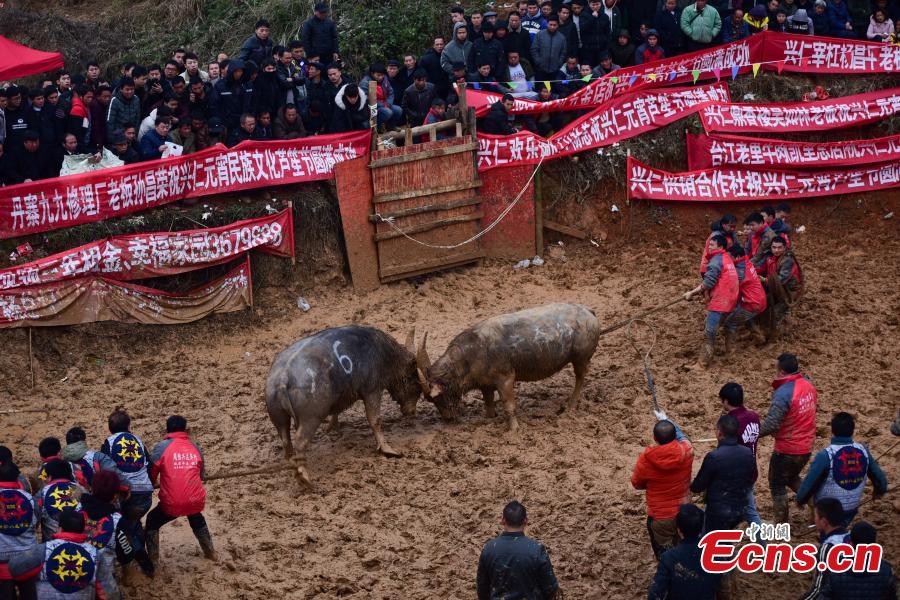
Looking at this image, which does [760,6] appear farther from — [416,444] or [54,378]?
[54,378]

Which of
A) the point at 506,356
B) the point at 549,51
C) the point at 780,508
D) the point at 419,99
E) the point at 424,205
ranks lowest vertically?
the point at 780,508

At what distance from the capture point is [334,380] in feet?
39.5

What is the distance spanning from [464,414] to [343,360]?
6.94 feet

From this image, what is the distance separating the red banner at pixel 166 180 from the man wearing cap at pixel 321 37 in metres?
2.55

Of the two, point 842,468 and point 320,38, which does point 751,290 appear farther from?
point 320,38

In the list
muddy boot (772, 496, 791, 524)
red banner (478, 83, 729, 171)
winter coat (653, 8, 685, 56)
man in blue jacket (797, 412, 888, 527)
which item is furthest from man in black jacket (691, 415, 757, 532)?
winter coat (653, 8, 685, 56)

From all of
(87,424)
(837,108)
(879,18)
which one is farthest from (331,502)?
(879,18)

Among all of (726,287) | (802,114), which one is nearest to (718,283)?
(726,287)

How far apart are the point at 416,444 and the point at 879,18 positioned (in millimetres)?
11788

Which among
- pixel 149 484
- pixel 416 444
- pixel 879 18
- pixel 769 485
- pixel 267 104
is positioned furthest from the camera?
pixel 879 18

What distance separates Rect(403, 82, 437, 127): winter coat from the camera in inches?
677

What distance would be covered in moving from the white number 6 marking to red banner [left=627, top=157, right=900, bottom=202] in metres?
6.86

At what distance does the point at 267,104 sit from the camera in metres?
16.5

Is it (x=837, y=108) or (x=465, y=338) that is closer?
(x=465, y=338)
